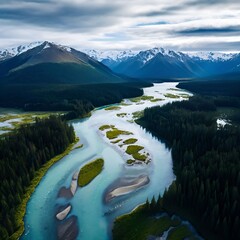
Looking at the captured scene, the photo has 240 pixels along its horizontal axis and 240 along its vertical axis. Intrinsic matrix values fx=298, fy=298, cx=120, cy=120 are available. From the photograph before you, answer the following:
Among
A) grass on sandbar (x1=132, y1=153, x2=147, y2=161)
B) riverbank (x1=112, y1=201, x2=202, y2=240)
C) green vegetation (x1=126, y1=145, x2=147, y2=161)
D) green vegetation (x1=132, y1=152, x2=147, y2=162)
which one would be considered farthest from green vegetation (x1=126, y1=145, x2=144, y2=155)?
riverbank (x1=112, y1=201, x2=202, y2=240)

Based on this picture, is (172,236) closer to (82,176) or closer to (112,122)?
(82,176)

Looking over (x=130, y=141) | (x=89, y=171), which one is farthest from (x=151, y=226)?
(x=130, y=141)

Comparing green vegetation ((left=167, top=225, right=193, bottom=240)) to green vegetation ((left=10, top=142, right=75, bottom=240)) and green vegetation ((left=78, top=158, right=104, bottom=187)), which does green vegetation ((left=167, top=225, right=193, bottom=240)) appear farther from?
green vegetation ((left=78, top=158, right=104, bottom=187))

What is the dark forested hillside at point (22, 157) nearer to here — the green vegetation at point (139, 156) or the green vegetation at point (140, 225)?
the green vegetation at point (140, 225)

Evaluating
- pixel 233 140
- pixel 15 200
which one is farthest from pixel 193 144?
pixel 15 200

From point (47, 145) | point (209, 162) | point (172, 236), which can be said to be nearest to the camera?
point (172, 236)
